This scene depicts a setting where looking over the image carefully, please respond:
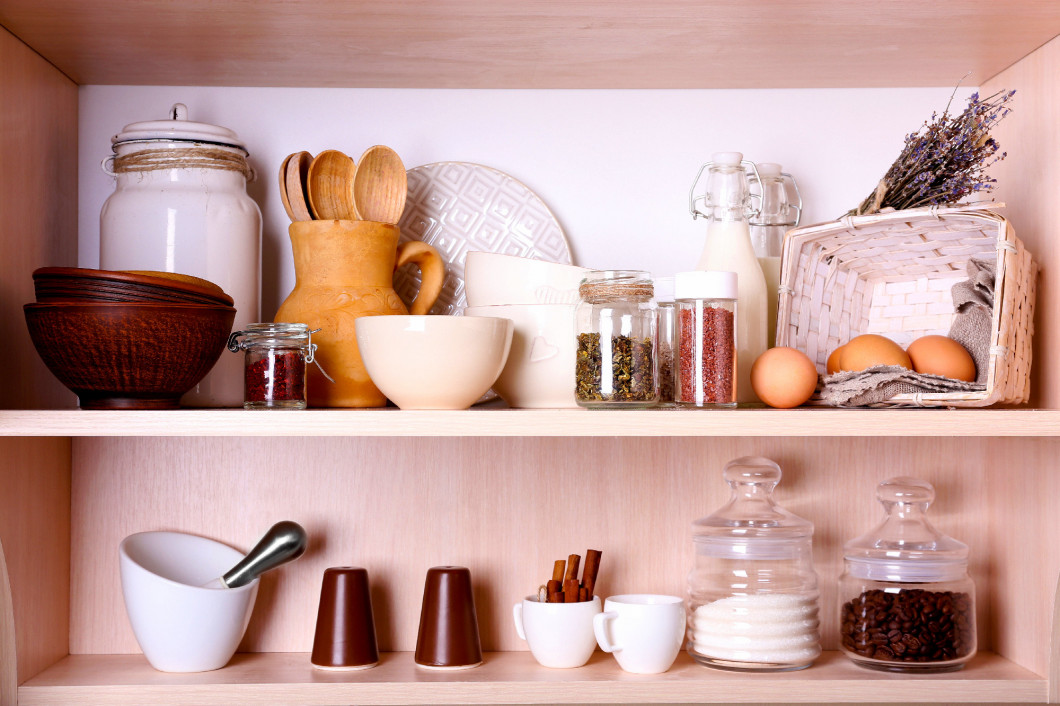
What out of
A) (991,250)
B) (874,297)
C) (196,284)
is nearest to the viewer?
(196,284)

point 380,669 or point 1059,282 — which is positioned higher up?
point 1059,282

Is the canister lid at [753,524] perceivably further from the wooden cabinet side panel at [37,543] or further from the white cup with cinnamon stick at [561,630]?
the wooden cabinet side panel at [37,543]

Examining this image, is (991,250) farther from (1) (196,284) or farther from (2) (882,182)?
(1) (196,284)

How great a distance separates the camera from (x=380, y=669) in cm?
99

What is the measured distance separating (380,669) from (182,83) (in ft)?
2.42

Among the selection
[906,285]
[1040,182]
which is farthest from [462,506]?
[1040,182]

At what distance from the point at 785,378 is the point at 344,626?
0.54 metres

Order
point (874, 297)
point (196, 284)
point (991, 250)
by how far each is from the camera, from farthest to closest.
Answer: point (874, 297) → point (991, 250) → point (196, 284)

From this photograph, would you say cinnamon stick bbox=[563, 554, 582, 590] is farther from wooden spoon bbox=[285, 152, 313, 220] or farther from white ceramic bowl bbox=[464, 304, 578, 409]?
wooden spoon bbox=[285, 152, 313, 220]

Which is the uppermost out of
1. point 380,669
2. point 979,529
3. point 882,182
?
point 882,182

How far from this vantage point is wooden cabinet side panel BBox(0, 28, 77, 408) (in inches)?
36.9

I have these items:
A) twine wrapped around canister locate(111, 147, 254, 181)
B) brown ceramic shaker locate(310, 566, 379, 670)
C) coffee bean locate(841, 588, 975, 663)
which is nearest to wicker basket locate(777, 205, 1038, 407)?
coffee bean locate(841, 588, 975, 663)

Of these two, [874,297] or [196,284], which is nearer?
[196,284]

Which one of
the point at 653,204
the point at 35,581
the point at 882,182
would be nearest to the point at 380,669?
the point at 35,581
